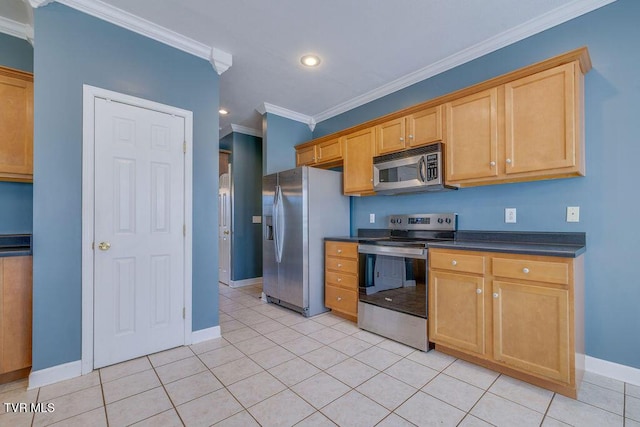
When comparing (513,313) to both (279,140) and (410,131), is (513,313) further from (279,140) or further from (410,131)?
(279,140)

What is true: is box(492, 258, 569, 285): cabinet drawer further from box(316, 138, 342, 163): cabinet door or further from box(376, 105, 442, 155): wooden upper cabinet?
box(316, 138, 342, 163): cabinet door

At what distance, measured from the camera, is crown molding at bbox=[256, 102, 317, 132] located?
400 centimetres

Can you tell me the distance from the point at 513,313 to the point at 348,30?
2562mm

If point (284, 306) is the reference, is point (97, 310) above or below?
above

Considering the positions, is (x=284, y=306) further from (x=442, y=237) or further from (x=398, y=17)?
(x=398, y=17)

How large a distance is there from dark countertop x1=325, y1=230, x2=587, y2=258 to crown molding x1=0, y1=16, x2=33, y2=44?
3834mm

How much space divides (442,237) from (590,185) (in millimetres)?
1182

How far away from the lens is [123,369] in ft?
7.14

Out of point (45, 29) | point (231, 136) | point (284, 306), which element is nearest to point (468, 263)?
point (284, 306)

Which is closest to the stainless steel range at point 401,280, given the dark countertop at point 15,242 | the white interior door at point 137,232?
the white interior door at point 137,232

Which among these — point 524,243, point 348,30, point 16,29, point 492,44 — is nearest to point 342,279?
point 524,243

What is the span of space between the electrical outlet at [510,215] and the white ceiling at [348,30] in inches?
57.9

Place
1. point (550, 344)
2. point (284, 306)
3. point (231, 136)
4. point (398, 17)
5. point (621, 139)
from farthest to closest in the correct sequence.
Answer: point (231, 136) < point (284, 306) < point (398, 17) < point (621, 139) < point (550, 344)

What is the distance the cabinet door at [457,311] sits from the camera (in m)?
2.11
